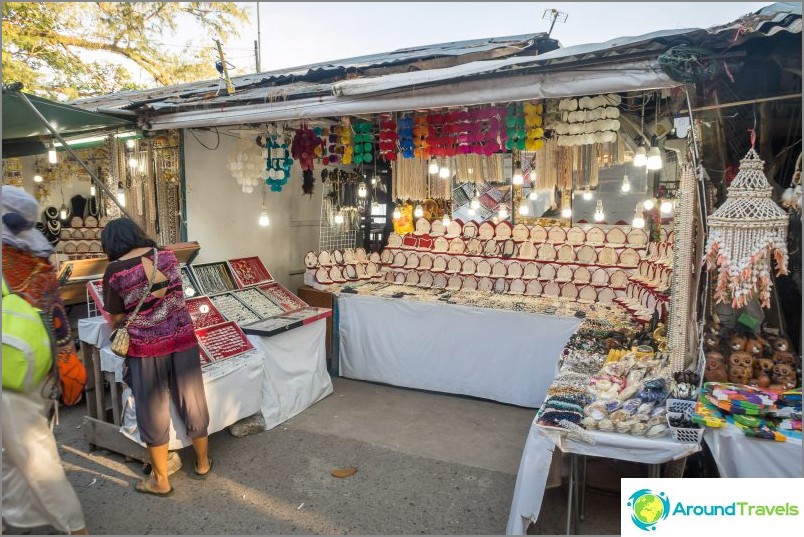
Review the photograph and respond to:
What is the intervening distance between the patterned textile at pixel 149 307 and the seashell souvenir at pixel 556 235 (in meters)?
4.37

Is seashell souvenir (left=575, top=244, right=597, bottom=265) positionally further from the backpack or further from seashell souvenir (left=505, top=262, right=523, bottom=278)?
the backpack

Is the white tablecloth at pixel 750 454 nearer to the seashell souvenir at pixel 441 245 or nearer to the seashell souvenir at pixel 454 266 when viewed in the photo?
the seashell souvenir at pixel 454 266

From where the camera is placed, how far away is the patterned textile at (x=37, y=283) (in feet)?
9.05

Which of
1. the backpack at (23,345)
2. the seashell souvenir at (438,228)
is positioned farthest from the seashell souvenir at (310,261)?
the backpack at (23,345)

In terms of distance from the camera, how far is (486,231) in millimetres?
6738

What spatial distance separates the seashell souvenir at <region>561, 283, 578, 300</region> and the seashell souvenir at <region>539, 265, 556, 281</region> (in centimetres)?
18

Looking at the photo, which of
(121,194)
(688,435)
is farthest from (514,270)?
(121,194)

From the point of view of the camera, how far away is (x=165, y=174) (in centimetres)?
578

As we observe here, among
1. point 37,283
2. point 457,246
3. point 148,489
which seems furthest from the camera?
point 457,246

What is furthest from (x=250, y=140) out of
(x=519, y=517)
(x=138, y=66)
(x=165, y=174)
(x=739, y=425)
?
(x=138, y=66)

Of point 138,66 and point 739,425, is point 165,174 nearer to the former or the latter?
point 739,425

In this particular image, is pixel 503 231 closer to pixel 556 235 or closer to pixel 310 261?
pixel 556 235

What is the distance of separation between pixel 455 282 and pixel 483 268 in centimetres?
39

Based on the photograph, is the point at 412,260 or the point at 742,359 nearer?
the point at 742,359
